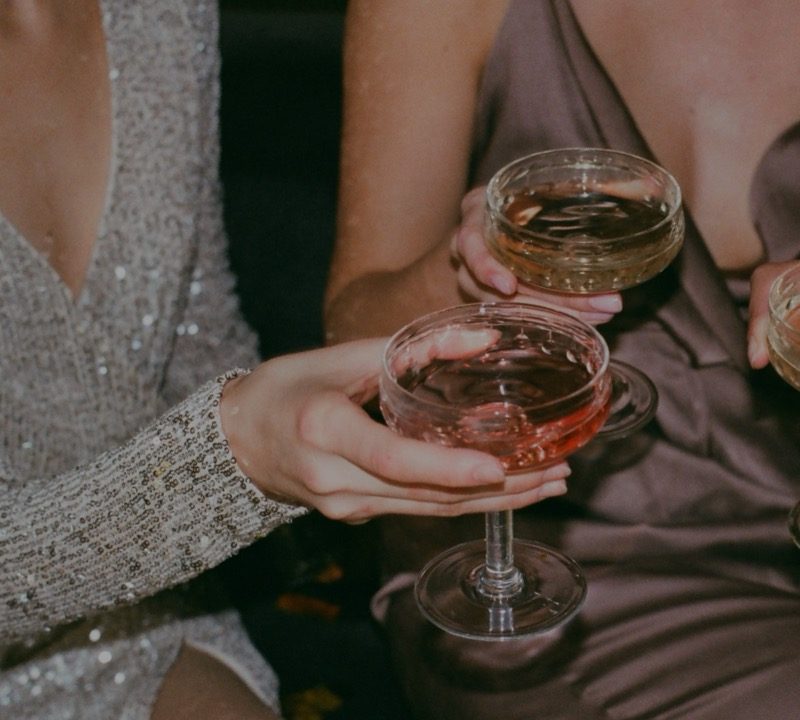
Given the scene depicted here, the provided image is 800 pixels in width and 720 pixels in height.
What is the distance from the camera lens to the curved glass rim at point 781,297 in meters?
1.20

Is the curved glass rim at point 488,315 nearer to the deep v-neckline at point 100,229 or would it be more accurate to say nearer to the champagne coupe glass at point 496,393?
the champagne coupe glass at point 496,393

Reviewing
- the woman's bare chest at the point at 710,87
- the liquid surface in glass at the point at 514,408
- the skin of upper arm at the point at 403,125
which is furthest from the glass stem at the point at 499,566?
the woman's bare chest at the point at 710,87

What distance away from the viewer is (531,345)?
51.8 inches

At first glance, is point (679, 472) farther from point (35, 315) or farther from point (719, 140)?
point (35, 315)

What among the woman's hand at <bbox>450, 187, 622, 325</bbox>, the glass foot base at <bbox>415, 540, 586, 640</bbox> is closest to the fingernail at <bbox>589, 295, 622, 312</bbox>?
the woman's hand at <bbox>450, 187, 622, 325</bbox>

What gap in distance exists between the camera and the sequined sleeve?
1.35 meters

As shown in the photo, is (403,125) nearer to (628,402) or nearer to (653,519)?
(628,402)

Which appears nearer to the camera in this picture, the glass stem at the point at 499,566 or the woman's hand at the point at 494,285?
the glass stem at the point at 499,566

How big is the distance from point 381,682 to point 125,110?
0.89m

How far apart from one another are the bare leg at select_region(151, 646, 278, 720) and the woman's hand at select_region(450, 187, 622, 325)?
55cm

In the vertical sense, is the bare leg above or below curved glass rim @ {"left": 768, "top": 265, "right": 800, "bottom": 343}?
below

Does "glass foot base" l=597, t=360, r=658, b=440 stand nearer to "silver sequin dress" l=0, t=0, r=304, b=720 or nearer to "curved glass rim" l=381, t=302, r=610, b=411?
"curved glass rim" l=381, t=302, r=610, b=411

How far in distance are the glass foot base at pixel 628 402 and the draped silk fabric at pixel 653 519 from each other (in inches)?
1.2

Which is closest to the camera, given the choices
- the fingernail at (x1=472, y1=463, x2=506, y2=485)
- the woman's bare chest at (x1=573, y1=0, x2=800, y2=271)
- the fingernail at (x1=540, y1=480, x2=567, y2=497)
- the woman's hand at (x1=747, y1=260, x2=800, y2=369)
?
the fingernail at (x1=472, y1=463, x2=506, y2=485)
